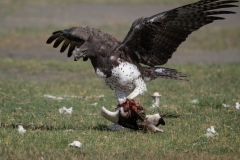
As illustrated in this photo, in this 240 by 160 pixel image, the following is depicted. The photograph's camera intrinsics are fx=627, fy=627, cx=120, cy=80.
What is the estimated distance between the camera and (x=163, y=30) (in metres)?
9.21

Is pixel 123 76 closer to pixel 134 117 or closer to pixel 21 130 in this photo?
pixel 134 117

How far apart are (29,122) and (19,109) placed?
1.14 m

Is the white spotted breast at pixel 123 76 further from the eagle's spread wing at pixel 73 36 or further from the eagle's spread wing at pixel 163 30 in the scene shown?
the eagle's spread wing at pixel 73 36

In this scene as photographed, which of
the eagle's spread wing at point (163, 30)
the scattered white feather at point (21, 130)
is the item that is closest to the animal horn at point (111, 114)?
the eagle's spread wing at point (163, 30)

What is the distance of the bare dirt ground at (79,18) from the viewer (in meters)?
18.8

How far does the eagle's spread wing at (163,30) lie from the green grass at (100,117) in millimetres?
1072

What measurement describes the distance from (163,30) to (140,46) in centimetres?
41

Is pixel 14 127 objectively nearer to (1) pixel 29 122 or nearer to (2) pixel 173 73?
(1) pixel 29 122

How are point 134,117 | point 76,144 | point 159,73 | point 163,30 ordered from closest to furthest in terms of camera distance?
point 76,144, point 134,117, point 163,30, point 159,73

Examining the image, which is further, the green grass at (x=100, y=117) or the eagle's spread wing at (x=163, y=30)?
the eagle's spread wing at (x=163, y=30)

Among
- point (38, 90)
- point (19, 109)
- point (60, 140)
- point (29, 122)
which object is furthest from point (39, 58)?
point (60, 140)

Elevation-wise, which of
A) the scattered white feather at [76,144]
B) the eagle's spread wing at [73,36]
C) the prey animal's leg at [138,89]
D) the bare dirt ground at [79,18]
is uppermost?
the eagle's spread wing at [73,36]

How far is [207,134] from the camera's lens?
8.21 meters

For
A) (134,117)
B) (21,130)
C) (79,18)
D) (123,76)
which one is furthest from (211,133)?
(79,18)
